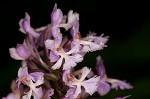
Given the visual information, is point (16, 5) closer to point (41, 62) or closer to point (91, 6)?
point (91, 6)

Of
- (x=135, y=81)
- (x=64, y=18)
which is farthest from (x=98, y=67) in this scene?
(x=135, y=81)

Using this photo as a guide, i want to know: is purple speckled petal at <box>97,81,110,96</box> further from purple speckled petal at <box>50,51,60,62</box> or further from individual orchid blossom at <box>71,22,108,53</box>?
purple speckled petal at <box>50,51,60,62</box>

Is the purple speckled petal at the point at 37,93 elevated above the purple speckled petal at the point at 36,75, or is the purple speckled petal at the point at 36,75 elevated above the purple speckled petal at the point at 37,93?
the purple speckled petal at the point at 36,75

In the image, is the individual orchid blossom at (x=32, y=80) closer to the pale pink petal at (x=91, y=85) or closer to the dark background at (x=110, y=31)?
the pale pink petal at (x=91, y=85)

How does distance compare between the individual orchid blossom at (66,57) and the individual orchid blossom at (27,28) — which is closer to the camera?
the individual orchid blossom at (66,57)

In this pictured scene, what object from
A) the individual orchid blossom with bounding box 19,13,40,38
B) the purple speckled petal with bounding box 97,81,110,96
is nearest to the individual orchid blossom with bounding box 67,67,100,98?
the purple speckled petal with bounding box 97,81,110,96

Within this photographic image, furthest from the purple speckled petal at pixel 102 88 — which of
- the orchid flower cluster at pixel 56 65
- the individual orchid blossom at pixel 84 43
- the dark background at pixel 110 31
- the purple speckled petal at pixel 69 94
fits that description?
the dark background at pixel 110 31
